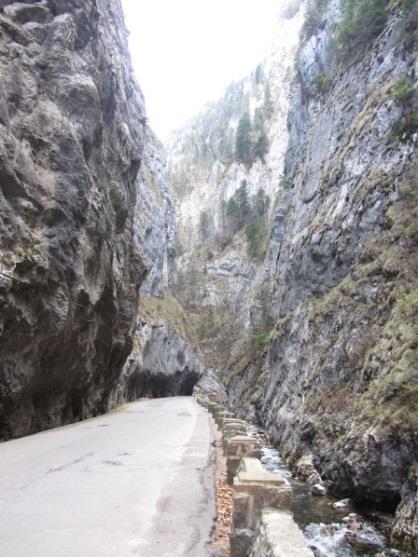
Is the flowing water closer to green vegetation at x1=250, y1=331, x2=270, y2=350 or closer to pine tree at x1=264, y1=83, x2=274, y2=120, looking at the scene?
green vegetation at x1=250, y1=331, x2=270, y2=350

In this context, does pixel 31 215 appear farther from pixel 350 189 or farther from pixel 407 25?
pixel 407 25

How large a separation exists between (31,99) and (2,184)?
423 centimetres

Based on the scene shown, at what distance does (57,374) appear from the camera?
18078 mm

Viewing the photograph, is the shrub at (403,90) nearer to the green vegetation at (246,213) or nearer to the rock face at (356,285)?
the rock face at (356,285)

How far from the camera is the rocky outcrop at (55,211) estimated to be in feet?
47.0

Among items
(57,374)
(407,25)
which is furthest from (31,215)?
(407,25)

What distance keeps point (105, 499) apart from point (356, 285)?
15.0m

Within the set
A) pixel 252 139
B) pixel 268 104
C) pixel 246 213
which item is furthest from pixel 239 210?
pixel 268 104

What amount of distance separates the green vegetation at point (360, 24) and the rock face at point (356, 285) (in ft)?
0.50

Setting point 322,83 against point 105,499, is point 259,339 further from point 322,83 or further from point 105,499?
point 105,499

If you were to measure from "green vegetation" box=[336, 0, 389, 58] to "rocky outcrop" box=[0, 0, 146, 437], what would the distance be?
16.6 metres

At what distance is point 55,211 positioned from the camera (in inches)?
637

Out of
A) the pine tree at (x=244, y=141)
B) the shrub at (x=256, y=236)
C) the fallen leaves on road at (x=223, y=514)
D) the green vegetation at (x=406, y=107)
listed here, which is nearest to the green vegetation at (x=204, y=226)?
the pine tree at (x=244, y=141)

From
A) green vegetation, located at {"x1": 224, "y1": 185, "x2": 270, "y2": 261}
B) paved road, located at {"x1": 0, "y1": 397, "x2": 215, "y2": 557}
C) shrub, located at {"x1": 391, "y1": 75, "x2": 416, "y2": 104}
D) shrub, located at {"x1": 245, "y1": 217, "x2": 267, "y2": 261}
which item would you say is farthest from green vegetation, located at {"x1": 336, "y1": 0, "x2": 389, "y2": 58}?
green vegetation, located at {"x1": 224, "y1": 185, "x2": 270, "y2": 261}
